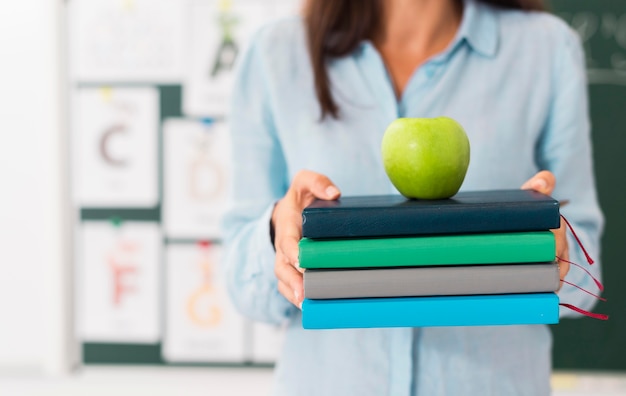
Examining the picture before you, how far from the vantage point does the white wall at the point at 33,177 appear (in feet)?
5.62

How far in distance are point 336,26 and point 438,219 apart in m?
0.55

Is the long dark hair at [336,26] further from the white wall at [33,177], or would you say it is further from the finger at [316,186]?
the white wall at [33,177]

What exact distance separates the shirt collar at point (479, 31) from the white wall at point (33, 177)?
107cm

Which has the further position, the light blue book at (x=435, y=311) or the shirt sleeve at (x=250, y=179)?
the shirt sleeve at (x=250, y=179)

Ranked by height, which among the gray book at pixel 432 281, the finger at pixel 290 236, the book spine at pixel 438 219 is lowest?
the gray book at pixel 432 281

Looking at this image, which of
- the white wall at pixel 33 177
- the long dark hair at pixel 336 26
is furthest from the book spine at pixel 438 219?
the white wall at pixel 33 177

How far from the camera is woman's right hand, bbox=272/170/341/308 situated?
0.77m

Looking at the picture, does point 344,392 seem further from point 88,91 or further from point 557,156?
point 88,91

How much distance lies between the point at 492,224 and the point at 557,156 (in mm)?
442

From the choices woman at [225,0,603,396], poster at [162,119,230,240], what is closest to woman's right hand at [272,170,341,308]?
woman at [225,0,603,396]

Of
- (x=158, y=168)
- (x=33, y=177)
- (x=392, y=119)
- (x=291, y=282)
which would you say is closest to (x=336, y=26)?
(x=392, y=119)

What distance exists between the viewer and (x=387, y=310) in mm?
697

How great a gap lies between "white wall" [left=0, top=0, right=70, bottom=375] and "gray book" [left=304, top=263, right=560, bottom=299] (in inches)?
47.4

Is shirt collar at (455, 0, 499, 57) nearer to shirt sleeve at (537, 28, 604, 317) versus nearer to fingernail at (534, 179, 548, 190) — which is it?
shirt sleeve at (537, 28, 604, 317)
